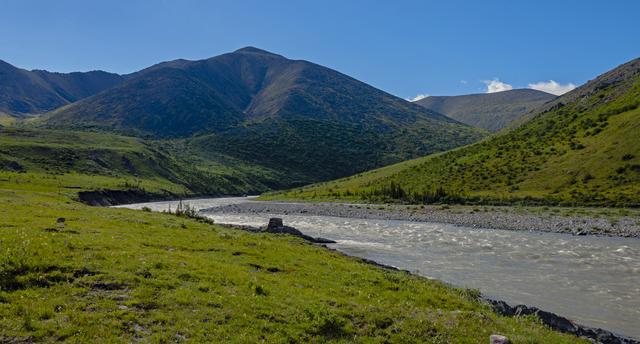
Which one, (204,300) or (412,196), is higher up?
(412,196)

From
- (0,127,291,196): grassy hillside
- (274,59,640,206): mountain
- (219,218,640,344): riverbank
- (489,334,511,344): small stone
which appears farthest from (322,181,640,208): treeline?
(489,334,511,344): small stone

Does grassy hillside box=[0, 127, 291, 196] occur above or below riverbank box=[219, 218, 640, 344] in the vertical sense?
above

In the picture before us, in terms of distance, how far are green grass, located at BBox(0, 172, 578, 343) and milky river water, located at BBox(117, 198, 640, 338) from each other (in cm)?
678

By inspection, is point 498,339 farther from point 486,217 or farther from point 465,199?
point 465,199

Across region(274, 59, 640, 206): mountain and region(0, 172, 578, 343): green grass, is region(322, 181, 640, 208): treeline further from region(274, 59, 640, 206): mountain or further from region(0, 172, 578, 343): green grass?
region(0, 172, 578, 343): green grass

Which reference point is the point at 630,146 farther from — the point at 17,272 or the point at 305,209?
the point at 17,272

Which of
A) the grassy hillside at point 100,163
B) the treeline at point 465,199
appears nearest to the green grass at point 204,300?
the treeline at point 465,199

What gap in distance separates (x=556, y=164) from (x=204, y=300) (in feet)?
326

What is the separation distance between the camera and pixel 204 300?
1587 cm

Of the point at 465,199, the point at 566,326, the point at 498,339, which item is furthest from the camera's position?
the point at 465,199

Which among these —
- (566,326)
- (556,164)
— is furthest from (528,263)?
(556,164)

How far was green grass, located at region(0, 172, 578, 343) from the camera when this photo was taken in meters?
13.4

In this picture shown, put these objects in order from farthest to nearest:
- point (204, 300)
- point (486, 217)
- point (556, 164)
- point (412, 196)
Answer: point (412, 196) → point (556, 164) → point (486, 217) → point (204, 300)

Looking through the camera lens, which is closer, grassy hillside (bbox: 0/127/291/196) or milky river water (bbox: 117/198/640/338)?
milky river water (bbox: 117/198/640/338)
